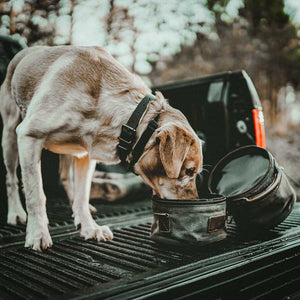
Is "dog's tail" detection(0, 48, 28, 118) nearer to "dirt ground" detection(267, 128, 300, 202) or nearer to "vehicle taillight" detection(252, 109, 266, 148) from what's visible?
"vehicle taillight" detection(252, 109, 266, 148)

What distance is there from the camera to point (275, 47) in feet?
60.2

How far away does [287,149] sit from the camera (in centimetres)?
1380

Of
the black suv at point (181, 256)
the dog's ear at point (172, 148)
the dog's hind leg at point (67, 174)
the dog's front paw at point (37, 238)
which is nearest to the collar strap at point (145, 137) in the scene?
the dog's ear at point (172, 148)

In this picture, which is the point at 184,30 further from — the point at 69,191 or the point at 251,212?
the point at 251,212

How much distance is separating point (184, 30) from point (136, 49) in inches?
128

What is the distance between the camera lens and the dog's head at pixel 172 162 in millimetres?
2584

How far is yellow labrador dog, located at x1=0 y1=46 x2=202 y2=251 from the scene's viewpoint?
2662 mm

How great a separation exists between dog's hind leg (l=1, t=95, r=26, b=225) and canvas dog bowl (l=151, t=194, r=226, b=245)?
1815 millimetres

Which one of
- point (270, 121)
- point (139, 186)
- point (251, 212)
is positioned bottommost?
point (270, 121)

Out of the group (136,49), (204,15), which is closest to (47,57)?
(136,49)

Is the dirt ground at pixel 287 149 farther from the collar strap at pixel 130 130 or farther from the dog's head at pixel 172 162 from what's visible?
the collar strap at pixel 130 130

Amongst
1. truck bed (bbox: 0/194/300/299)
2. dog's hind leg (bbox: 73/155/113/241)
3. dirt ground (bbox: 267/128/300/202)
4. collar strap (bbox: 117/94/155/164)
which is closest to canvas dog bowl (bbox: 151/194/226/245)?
truck bed (bbox: 0/194/300/299)

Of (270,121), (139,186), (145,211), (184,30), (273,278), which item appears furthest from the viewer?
(270,121)

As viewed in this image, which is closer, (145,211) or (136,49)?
(145,211)
